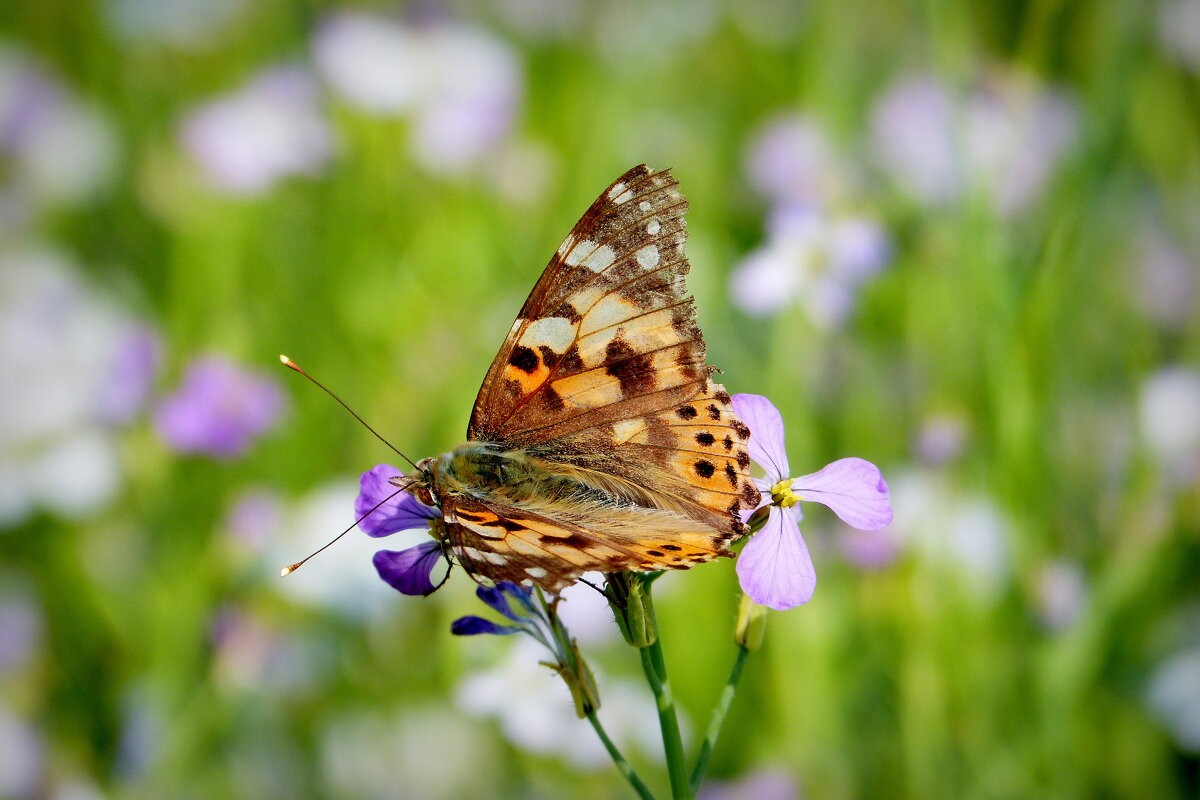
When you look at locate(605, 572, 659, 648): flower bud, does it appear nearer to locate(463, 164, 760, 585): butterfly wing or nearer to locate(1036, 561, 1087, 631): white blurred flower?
locate(463, 164, 760, 585): butterfly wing

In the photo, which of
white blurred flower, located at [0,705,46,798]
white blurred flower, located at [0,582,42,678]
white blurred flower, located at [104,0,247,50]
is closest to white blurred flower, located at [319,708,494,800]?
white blurred flower, located at [0,705,46,798]

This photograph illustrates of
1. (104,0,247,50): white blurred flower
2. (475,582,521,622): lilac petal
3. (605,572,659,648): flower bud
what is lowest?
(605,572,659,648): flower bud

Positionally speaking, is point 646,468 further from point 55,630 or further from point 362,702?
point 55,630

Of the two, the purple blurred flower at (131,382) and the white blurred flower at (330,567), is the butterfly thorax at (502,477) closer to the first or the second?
the white blurred flower at (330,567)

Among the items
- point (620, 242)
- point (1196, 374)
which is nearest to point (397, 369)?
point (620, 242)

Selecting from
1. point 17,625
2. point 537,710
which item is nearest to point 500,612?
point 537,710

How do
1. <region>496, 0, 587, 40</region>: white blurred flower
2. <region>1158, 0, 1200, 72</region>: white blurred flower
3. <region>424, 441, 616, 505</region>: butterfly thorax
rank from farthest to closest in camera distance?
<region>496, 0, 587, 40</region>: white blurred flower < <region>1158, 0, 1200, 72</region>: white blurred flower < <region>424, 441, 616, 505</region>: butterfly thorax
